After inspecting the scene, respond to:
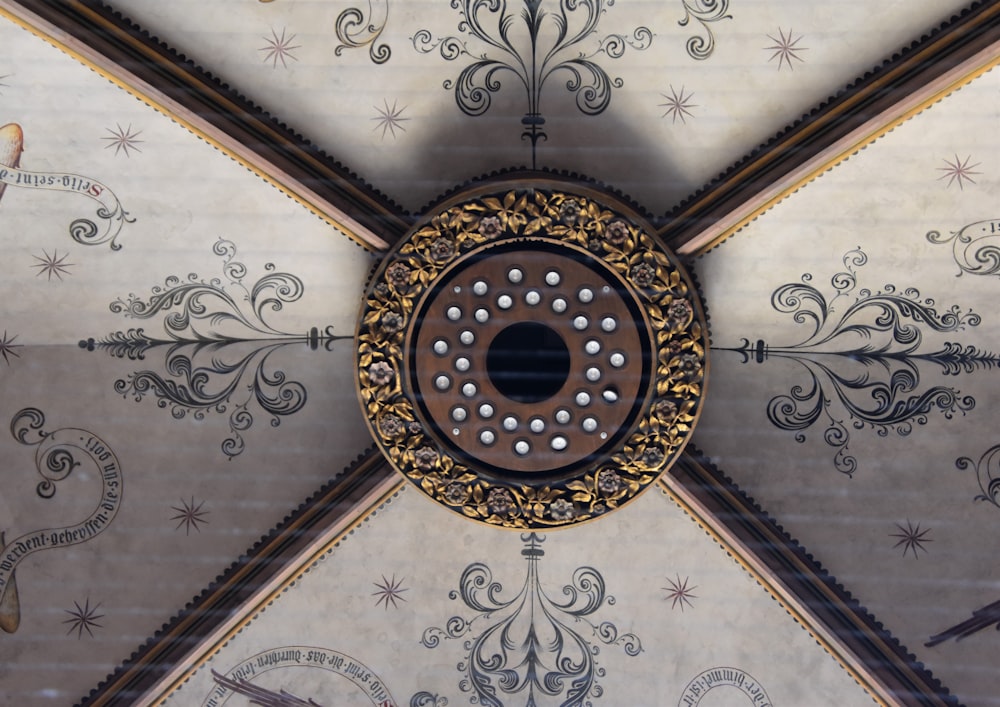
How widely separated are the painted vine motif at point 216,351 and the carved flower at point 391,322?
363 mm

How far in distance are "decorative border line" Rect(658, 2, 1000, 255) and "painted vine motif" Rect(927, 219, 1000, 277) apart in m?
0.57

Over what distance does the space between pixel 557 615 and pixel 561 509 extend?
1.98ft

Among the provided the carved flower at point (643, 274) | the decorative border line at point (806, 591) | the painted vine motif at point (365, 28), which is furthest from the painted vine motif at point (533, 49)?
the decorative border line at point (806, 591)

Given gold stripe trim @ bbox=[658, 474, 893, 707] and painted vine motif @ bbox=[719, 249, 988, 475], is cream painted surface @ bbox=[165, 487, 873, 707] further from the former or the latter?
painted vine motif @ bbox=[719, 249, 988, 475]

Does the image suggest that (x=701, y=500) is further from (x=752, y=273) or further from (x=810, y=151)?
(x=810, y=151)

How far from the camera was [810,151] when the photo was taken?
425 cm

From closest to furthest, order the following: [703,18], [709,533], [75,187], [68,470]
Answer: [703,18] < [75,187] < [709,533] < [68,470]

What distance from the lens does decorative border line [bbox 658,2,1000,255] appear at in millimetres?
4059

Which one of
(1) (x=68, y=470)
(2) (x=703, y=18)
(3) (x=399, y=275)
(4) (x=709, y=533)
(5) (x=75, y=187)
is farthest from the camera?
(1) (x=68, y=470)

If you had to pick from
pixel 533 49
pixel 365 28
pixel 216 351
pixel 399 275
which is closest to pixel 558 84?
pixel 533 49

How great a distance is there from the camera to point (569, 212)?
4.26m

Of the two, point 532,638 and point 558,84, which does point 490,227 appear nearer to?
point 558,84

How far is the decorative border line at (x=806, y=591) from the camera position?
4.48 meters

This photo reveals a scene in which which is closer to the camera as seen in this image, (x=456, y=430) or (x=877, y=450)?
(x=456, y=430)
